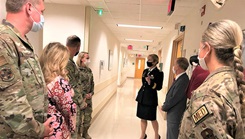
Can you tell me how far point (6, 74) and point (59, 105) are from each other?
2.45 feet

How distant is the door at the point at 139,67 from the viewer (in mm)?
18562

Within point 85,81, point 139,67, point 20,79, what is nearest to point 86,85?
point 85,81

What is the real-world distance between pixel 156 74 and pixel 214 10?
1.31 metres

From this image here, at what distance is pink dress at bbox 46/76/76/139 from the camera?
1.52m

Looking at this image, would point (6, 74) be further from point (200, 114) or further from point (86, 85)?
point (86, 85)

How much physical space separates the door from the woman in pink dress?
17.0 m

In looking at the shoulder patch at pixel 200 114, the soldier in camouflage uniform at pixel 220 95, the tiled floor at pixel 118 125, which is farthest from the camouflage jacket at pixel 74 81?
the shoulder patch at pixel 200 114

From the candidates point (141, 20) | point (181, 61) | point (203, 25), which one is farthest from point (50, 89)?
point (141, 20)

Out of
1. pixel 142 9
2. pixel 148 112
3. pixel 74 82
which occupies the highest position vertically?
pixel 142 9

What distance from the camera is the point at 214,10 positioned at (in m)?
2.40

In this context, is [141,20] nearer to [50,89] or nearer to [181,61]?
[181,61]

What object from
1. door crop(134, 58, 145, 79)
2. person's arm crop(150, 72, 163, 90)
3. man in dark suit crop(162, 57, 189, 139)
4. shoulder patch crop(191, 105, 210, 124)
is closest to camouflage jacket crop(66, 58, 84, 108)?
man in dark suit crop(162, 57, 189, 139)

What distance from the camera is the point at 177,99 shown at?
2473 millimetres

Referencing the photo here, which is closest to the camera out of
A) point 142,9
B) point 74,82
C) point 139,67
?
point 74,82
